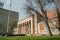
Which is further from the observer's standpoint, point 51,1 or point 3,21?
point 3,21

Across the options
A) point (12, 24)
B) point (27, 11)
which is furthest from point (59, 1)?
point (12, 24)

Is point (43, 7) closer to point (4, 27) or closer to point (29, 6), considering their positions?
point (29, 6)

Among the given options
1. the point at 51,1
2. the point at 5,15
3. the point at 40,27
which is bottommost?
the point at 40,27

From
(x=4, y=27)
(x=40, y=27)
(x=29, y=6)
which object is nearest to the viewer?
(x=29, y=6)

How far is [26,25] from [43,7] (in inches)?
1650

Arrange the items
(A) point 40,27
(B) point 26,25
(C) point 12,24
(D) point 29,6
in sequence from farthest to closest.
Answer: (C) point 12,24 < (B) point 26,25 < (A) point 40,27 < (D) point 29,6

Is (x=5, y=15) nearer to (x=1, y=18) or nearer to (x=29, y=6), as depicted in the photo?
(x=1, y=18)

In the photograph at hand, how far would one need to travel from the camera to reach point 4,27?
72.3 metres

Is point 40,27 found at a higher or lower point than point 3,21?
lower

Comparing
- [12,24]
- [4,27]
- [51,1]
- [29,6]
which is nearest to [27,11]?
[29,6]

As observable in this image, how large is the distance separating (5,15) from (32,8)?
163 feet

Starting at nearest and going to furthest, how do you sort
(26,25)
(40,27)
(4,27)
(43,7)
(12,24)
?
(43,7) → (40,27) → (26,25) → (4,27) → (12,24)

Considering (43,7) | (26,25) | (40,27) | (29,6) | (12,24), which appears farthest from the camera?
(12,24)

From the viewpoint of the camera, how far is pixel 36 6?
25.7 meters
